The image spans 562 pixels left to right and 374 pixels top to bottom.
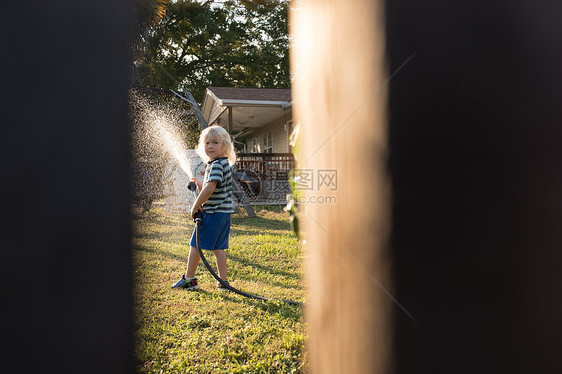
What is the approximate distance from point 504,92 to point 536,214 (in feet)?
0.77

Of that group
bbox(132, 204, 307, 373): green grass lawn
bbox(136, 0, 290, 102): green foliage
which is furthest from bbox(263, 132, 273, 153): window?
bbox(132, 204, 307, 373): green grass lawn

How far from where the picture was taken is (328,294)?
1.48 m

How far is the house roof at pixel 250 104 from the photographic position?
1409 centimetres

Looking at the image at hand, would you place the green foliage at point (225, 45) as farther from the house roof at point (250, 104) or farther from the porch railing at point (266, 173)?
the porch railing at point (266, 173)

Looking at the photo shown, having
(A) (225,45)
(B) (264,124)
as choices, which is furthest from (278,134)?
(A) (225,45)

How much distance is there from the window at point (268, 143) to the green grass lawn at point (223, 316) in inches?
532

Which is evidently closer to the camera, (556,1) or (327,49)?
(556,1)

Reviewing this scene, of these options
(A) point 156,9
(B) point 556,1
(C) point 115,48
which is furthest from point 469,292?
(A) point 156,9

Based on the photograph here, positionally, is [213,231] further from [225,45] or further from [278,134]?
[225,45]

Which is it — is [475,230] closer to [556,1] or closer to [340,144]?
[556,1]

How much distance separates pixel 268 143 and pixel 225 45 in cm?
998

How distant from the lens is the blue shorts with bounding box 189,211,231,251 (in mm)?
3904

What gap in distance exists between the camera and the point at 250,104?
46.7 ft

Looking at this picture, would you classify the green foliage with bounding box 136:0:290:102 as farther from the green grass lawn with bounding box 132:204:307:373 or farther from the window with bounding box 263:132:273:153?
the green grass lawn with bounding box 132:204:307:373
